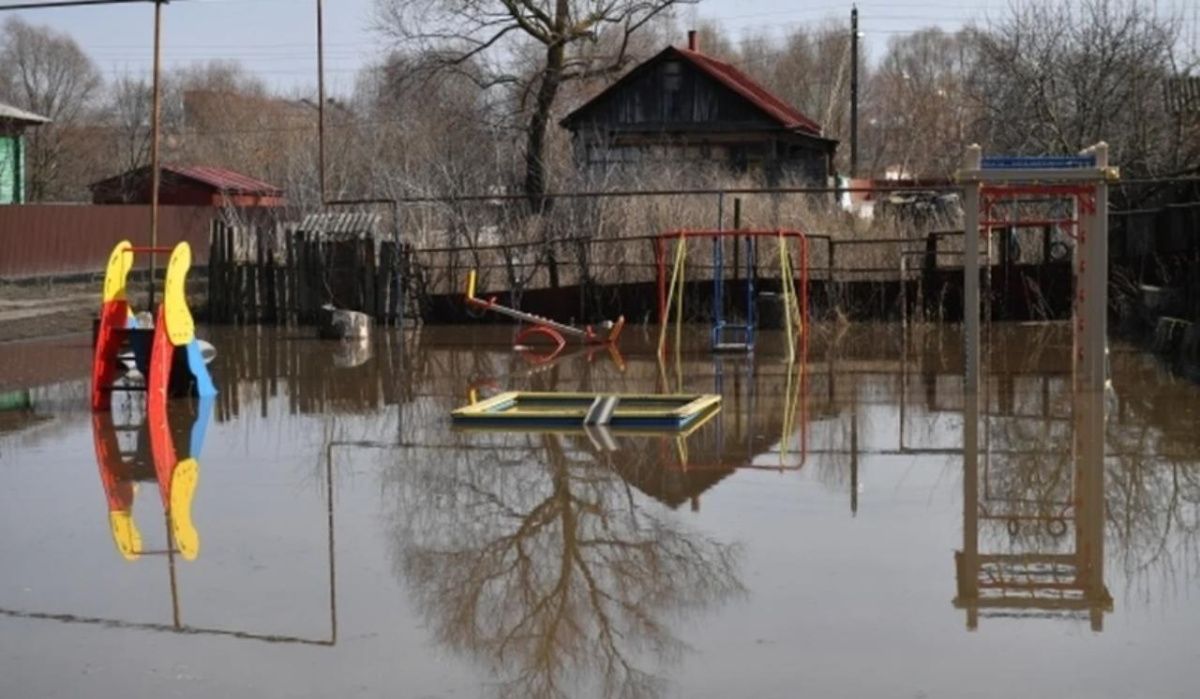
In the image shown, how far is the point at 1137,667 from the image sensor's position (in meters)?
7.00

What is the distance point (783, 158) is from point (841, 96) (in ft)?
99.4

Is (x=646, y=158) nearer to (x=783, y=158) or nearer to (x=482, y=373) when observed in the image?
(x=783, y=158)

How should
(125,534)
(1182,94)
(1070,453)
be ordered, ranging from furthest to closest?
1. (1182,94)
2. (1070,453)
3. (125,534)

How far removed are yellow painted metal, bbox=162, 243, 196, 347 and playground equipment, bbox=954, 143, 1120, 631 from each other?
22.3 ft

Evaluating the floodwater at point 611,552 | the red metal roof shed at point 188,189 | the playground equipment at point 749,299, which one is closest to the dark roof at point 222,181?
the red metal roof shed at point 188,189

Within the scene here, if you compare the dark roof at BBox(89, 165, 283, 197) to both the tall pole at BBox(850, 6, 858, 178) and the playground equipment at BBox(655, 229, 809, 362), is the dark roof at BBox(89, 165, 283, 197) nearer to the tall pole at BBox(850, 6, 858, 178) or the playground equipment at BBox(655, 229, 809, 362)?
the tall pole at BBox(850, 6, 858, 178)

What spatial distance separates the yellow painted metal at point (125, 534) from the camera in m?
9.55

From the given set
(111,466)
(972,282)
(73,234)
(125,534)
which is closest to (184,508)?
(125,534)

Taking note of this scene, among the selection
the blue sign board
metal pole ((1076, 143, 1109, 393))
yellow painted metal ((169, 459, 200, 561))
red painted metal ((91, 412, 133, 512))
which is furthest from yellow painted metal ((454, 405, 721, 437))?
the blue sign board

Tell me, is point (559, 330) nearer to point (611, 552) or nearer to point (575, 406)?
point (575, 406)

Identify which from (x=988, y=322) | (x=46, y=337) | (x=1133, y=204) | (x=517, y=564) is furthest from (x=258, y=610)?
(x=1133, y=204)

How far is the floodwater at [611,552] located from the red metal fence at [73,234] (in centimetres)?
2239

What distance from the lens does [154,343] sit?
15.6m

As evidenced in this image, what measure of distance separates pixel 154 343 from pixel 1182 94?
20.2 meters
